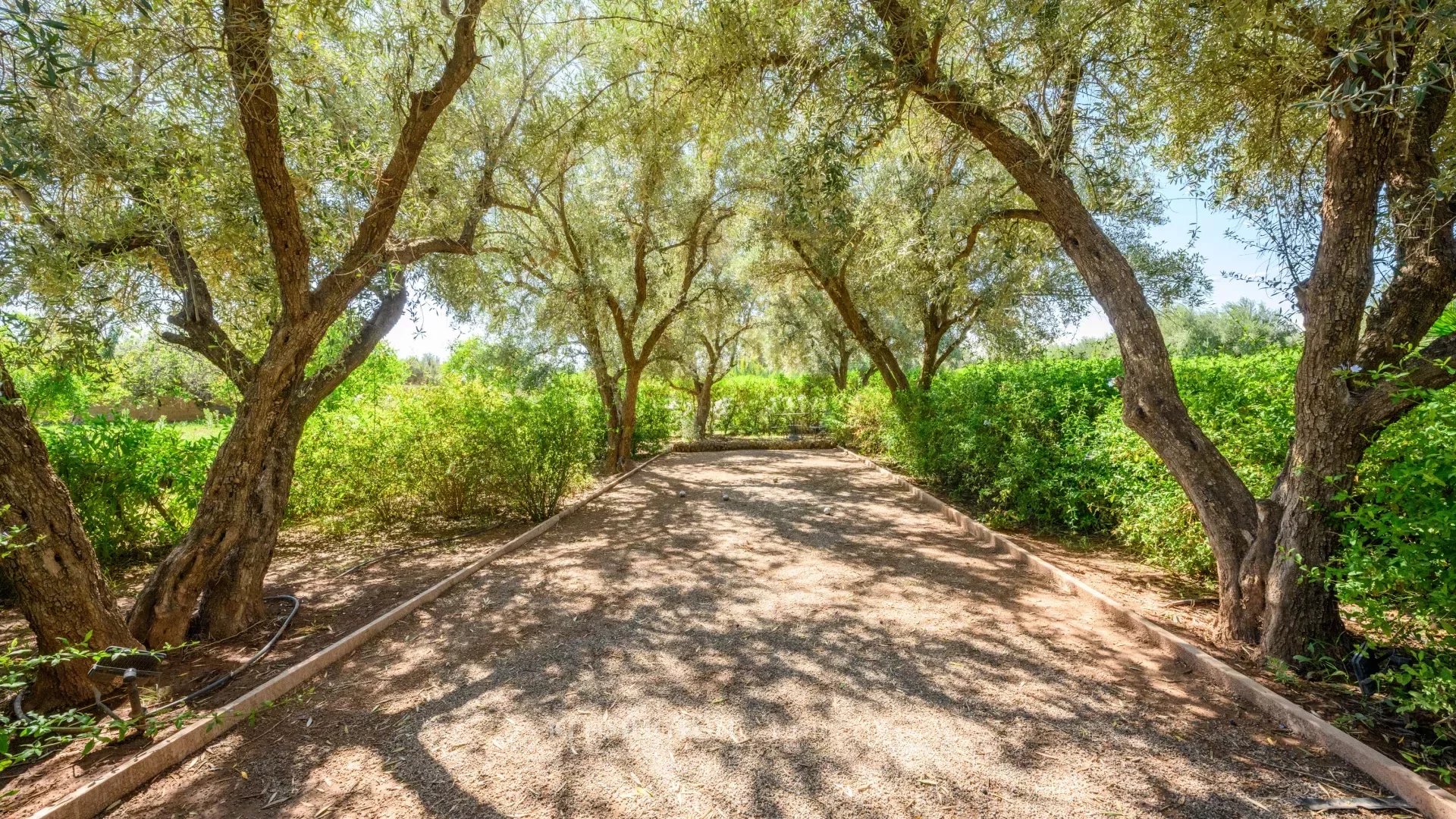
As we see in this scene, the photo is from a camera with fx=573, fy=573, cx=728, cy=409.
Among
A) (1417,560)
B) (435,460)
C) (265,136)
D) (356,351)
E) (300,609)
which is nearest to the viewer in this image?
(1417,560)

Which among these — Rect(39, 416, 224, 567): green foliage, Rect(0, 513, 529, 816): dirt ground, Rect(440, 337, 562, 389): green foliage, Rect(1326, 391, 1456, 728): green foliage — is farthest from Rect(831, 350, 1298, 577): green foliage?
Rect(440, 337, 562, 389): green foliage

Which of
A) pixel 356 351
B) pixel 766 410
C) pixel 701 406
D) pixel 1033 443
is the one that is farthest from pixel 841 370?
pixel 356 351

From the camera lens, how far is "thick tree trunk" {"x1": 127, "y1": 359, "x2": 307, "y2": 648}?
3.65 metres

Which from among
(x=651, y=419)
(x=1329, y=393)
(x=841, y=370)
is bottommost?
(x=651, y=419)

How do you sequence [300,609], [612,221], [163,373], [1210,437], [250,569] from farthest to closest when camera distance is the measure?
[612,221], [163,373], [300,609], [1210,437], [250,569]

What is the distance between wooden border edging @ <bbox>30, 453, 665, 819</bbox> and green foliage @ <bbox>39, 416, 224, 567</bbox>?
11.6ft

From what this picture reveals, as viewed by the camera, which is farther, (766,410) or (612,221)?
(766,410)

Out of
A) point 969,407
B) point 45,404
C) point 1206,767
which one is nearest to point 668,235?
point 969,407

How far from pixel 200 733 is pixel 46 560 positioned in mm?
1270

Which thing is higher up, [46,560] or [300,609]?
[46,560]

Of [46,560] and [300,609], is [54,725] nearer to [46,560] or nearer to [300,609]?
[46,560]

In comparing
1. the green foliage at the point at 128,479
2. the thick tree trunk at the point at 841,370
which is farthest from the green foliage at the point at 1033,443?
the thick tree trunk at the point at 841,370

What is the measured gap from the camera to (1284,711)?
8.84 ft

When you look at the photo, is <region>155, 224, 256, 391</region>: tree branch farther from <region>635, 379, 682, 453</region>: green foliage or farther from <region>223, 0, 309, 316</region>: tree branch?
<region>635, 379, 682, 453</region>: green foliage
